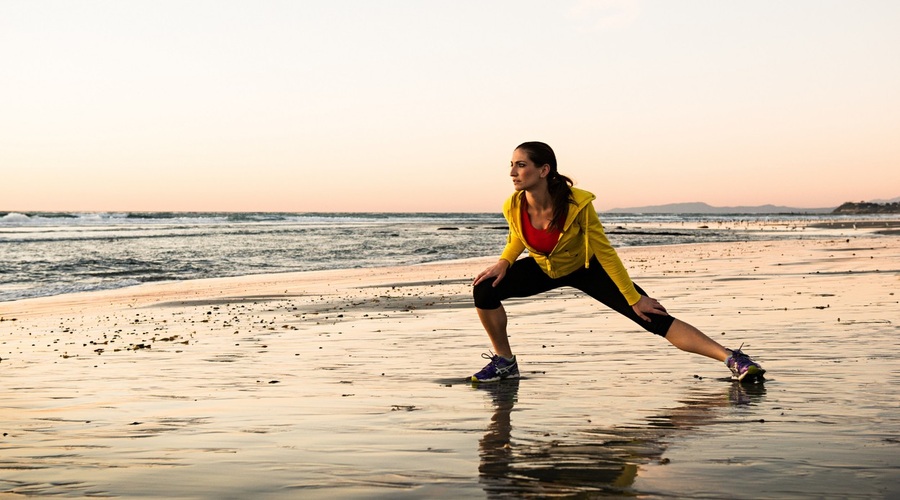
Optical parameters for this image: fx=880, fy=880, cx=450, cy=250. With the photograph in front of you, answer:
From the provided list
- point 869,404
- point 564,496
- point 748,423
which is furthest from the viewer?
point 869,404

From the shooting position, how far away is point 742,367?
5.75 metres

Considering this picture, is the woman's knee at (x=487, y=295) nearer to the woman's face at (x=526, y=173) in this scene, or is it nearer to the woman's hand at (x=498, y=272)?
the woman's hand at (x=498, y=272)

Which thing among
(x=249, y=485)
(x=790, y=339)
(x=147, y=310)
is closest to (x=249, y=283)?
(x=147, y=310)

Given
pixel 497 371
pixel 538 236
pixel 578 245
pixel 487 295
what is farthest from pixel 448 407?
pixel 578 245

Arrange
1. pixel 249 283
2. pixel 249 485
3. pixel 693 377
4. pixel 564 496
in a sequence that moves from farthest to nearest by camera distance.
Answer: pixel 249 283 → pixel 693 377 → pixel 249 485 → pixel 564 496

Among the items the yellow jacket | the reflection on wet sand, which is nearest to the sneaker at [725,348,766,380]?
the reflection on wet sand

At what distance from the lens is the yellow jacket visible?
19.2ft

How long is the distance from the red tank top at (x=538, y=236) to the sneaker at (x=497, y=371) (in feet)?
2.75

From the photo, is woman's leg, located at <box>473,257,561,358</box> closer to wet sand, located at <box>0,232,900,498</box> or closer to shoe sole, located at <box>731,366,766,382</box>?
wet sand, located at <box>0,232,900,498</box>

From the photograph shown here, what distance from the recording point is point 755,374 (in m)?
5.70

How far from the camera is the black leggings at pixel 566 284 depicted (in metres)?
6.14

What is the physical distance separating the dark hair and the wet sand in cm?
113

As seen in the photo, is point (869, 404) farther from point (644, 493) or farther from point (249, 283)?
point (249, 283)

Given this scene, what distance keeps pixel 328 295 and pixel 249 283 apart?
177 inches
